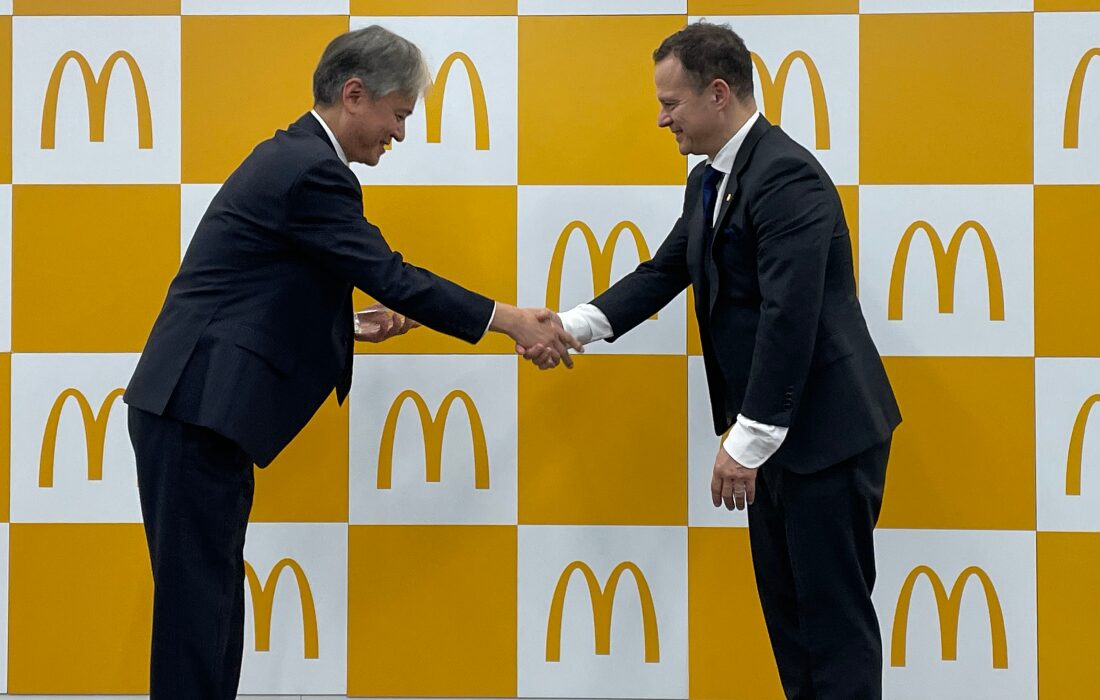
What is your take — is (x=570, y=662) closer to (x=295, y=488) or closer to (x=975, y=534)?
(x=295, y=488)

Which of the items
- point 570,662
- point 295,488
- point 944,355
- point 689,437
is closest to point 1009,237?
point 944,355

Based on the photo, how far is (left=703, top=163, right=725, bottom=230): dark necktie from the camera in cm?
177

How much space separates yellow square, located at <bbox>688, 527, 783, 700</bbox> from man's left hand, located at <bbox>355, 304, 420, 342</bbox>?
78 cm

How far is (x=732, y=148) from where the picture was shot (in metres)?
1.77

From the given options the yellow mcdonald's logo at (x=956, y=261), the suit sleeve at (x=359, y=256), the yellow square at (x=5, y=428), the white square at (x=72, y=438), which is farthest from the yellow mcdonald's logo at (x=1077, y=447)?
the yellow square at (x=5, y=428)

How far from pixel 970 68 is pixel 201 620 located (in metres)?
1.91

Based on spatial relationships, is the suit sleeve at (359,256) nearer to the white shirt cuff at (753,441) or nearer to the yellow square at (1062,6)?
the white shirt cuff at (753,441)

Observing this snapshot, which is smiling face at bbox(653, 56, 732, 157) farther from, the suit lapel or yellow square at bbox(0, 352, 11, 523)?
yellow square at bbox(0, 352, 11, 523)

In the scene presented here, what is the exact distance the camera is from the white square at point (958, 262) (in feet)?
7.11

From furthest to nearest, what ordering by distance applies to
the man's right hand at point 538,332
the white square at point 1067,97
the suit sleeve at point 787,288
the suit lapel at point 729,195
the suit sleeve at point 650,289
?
the white square at point 1067,97 < the suit sleeve at point 650,289 < the man's right hand at point 538,332 < the suit lapel at point 729,195 < the suit sleeve at point 787,288

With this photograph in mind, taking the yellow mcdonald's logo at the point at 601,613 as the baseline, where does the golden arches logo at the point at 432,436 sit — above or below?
above

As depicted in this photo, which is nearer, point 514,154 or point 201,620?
point 201,620

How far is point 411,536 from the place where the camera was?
2.24 metres

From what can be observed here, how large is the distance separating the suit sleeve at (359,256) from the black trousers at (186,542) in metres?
0.36
